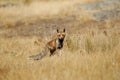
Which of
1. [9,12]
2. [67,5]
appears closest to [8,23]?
[9,12]

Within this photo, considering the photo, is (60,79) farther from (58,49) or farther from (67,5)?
(67,5)

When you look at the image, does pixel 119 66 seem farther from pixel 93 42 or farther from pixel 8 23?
pixel 8 23

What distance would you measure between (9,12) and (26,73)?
27233mm

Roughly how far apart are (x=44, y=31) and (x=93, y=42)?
13.0 metres

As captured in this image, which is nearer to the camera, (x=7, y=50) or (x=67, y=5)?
(x=7, y=50)

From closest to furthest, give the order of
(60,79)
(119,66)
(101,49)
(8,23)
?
1. (60,79)
2. (119,66)
3. (101,49)
4. (8,23)

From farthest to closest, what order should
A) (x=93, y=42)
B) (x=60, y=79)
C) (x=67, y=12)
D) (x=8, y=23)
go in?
(x=67, y=12) < (x=8, y=23) < (x=93, y=42) < (x=60, y=79)

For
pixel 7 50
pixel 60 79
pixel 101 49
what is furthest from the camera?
pixel 7 50

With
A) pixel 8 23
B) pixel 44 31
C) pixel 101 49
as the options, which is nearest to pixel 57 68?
pixel 101 49

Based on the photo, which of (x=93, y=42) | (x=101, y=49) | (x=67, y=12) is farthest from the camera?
(x=67, y=12)

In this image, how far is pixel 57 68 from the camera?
7961 mm

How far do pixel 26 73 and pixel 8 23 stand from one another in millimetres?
21899

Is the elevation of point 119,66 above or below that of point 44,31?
above

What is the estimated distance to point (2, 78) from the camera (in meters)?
7.43
